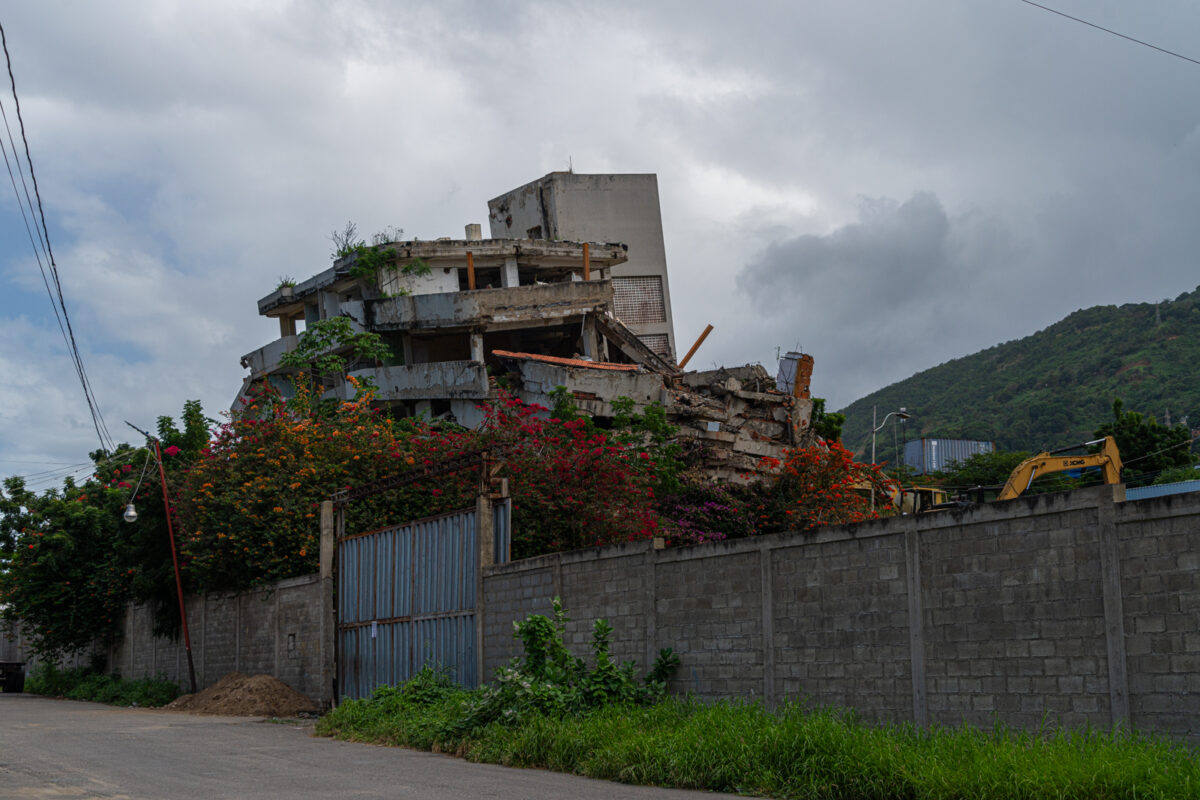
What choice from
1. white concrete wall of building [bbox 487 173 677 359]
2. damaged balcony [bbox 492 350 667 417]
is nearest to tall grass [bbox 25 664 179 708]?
damaged balcony [bbox 492 350 667 417]

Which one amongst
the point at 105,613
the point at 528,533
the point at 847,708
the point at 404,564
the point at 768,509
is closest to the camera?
the point at 847,708

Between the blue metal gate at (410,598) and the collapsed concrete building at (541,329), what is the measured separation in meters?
14.3

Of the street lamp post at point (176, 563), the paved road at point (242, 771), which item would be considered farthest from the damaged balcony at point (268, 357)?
the paved road at point (242, 771)

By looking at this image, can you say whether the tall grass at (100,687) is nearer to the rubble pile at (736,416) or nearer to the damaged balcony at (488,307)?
the damaged balcony at (488,307)

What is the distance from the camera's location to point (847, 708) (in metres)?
11.0

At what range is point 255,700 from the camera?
882 inches

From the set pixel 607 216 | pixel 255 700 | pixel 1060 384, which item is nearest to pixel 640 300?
pixel 607 216

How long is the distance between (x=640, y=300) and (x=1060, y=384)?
39.1 metres

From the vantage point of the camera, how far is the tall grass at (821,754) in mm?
7625

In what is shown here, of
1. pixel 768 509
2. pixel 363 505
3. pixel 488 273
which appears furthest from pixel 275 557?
pixel 488 273

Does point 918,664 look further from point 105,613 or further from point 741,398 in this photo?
point 105,613

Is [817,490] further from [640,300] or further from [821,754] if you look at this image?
[821,754]

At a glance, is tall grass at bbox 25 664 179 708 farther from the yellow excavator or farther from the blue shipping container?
the blue shipping container

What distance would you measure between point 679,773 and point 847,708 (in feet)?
6.14
